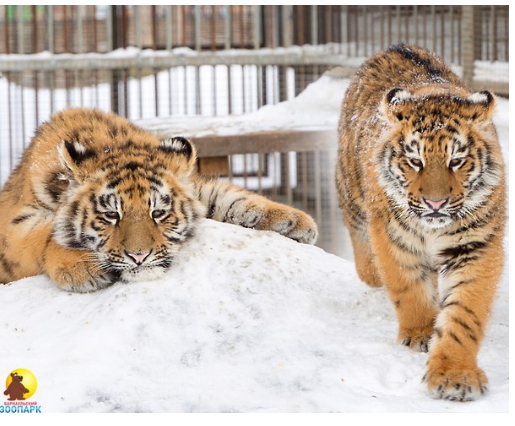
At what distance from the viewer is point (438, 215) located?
3.78 metres

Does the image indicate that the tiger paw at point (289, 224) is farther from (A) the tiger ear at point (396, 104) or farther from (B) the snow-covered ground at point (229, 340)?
(A) the tiger ear at point (396, 104)

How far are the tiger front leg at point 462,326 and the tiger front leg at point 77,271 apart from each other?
1.50m

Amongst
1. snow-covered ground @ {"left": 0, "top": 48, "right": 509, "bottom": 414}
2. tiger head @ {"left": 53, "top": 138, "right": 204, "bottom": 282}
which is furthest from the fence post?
tiger head @ {"left": 53, "top": 138, "right": 204, "bottom": 282}

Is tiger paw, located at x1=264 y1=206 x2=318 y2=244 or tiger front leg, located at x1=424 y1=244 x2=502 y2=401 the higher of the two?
tiger paw, located at x1=264 y1=206 x2=318 y2=244

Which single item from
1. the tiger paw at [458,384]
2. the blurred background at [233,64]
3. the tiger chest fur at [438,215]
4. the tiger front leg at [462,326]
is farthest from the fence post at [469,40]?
the tiger paw at [458,384]

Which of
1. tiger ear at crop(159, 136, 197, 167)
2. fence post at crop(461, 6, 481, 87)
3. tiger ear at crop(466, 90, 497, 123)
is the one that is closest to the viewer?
tiger ear at crop(466, 90, 497, 123)

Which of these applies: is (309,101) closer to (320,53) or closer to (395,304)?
(320,53)

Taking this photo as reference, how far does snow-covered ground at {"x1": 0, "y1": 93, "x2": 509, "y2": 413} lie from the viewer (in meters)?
3.54

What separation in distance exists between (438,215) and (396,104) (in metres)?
0.52

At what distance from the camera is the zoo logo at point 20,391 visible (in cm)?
357

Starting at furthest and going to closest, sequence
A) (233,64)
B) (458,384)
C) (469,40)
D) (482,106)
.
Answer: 1. (233,64)
2. (469,40)
3. (482,106)
4. (458,384)

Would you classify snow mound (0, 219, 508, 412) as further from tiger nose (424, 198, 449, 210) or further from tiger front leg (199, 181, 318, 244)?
tiger nose (424, 198, 449, 210)

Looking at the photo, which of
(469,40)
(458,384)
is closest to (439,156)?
(458,384)

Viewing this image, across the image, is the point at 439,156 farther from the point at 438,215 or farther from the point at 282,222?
the point at 282,222
